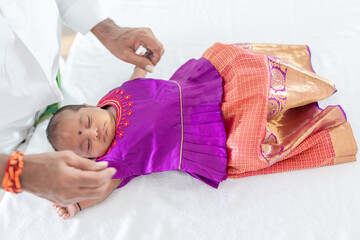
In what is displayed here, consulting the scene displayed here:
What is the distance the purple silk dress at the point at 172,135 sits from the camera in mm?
1052

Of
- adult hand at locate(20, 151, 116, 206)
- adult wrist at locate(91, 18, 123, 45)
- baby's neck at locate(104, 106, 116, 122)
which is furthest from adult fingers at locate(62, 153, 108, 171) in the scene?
adult wrist at locate(91, 18, 123, 45)

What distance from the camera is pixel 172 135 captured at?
107cm

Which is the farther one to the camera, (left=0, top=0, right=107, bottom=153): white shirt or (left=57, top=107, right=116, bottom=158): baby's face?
(left=57, top=107, right=116, bottom=158): baby's face

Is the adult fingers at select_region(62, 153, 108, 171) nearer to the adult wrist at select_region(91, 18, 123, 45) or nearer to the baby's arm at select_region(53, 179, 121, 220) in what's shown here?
the baby's arm at select_region(53, 179, 121, 220)

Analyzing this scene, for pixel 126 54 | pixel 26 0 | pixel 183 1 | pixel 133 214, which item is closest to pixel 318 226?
pixel 133 214

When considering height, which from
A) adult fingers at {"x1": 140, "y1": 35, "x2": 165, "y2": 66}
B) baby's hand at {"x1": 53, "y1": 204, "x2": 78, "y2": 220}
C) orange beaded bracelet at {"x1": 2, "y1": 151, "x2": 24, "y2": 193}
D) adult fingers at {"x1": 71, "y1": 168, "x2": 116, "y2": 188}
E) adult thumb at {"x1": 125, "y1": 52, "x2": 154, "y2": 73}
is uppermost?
adult fingers at {"x1": 140, "y1": 35, "x2": 165, "y2": 66}

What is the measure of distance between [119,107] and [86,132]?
0.48 ft

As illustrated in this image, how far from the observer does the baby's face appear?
1046mm

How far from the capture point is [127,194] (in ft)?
3.51

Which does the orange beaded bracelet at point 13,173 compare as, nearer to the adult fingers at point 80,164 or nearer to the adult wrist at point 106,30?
the adult fingers at point 80,164

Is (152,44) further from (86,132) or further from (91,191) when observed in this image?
(91,191)

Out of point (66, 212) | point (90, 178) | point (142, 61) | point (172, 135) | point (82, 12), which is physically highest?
point (82, 12)

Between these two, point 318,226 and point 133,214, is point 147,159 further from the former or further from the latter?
point 318,226

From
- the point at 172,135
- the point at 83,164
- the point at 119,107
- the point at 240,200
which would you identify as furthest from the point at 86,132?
the point at 240,200
